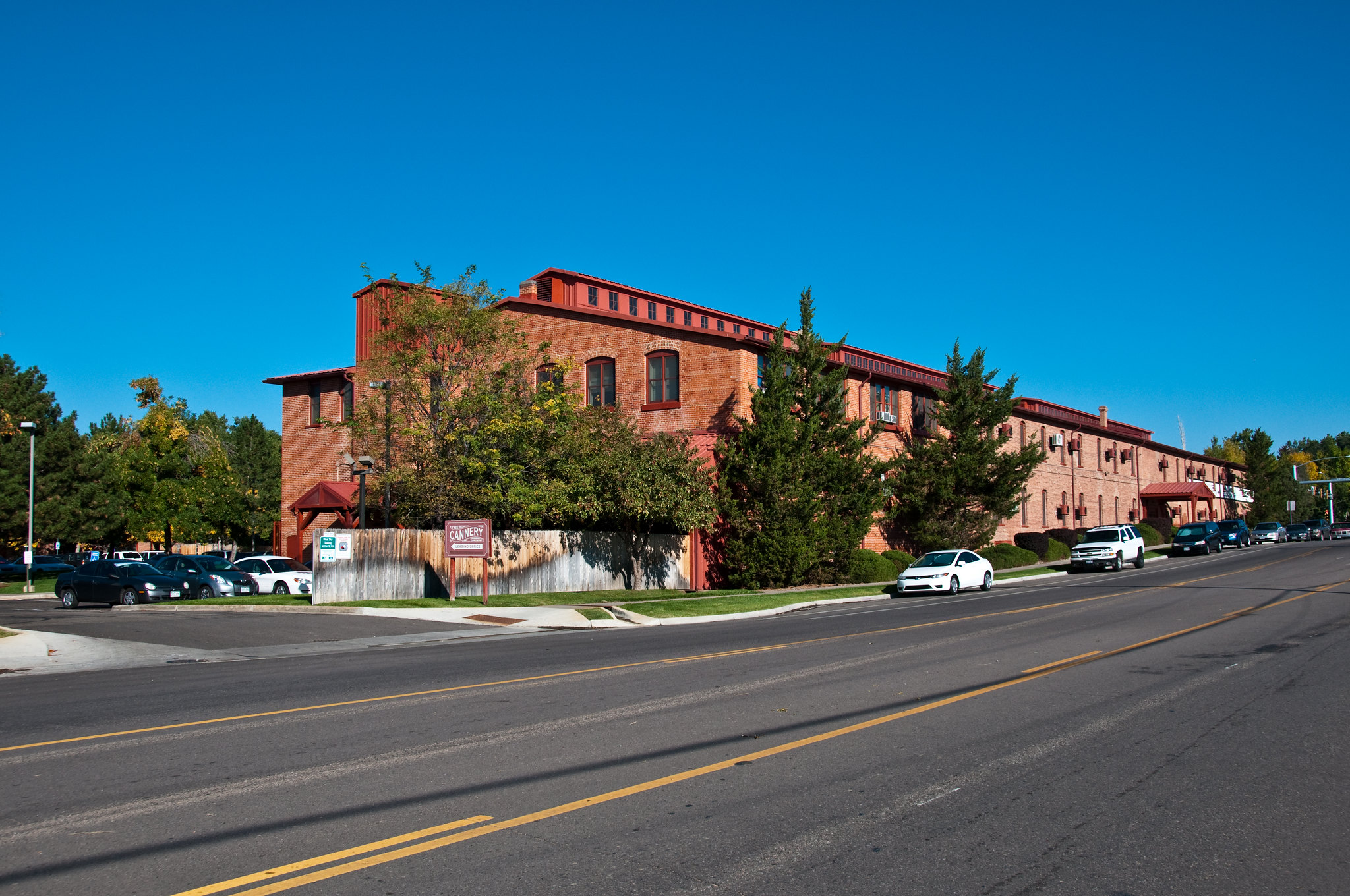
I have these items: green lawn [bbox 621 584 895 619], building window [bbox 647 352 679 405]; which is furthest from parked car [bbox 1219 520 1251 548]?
building window [bbox 647 352 679 405]

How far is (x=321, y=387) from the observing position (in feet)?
140

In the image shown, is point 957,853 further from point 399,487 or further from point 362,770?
point 399,487

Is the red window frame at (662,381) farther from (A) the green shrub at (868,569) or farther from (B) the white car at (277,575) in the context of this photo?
(B) the white car at (277,575)

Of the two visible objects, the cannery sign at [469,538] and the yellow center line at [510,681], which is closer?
the yellow center line at [510,681]

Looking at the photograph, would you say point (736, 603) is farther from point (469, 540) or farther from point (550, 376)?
point (550, 376)

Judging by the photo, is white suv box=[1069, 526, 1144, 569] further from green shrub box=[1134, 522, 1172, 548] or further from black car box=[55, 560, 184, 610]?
black car box=[55, 560, 184, 610]

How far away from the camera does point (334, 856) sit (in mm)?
5125

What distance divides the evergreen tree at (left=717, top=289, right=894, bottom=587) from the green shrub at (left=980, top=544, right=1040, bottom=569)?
10.5m

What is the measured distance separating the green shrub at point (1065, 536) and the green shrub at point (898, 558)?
16509 mm

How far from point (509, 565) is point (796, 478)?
372 inches

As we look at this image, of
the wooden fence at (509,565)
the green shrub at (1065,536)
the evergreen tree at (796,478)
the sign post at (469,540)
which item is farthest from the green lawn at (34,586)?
the green shrub at (1065,536)

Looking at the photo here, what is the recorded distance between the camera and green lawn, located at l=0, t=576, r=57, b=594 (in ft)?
131

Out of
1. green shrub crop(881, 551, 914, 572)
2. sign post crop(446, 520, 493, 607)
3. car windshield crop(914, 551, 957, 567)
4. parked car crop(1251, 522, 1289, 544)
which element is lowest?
parked car crop(1251, 522, 1289, 544)

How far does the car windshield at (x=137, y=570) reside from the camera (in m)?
28.4
